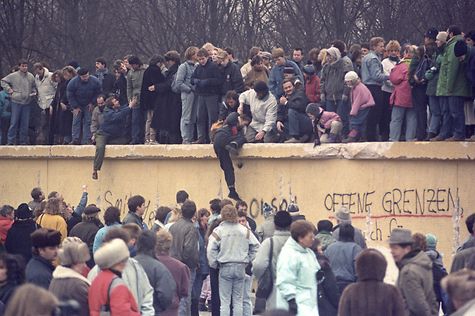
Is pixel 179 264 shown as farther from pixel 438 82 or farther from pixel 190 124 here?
pixel 190 124

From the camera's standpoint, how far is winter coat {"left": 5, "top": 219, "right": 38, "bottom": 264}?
19609 millimetres

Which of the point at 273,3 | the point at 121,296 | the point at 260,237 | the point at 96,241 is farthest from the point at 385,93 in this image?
the point at 273,3

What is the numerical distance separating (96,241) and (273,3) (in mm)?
25596

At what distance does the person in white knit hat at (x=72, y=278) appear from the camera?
1288cm

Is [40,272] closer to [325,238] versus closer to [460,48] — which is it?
[325,238]

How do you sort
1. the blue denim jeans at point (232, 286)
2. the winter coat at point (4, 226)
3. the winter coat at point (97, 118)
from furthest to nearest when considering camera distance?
the winter coat at point (97, 118)
the winter coat at point (4, 226)
the blue denim jeans at point (232, 286)

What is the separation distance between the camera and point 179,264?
15.8 metres

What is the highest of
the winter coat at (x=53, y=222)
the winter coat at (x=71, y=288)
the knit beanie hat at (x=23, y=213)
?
the knit beanie hat at (x=23, y=213)

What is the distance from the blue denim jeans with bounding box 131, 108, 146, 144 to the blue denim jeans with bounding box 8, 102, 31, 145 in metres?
3.67

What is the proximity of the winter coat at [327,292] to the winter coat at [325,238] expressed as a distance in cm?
190

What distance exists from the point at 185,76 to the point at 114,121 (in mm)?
2818

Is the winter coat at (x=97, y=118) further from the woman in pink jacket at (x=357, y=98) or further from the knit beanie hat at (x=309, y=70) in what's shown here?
the woman in pink jacket at (x=357, y=98)

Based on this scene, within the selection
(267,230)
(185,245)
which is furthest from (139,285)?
(267,230)

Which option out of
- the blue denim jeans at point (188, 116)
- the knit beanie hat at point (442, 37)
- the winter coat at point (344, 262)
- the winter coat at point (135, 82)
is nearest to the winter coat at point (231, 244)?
the winter coat at point (344, 262)
